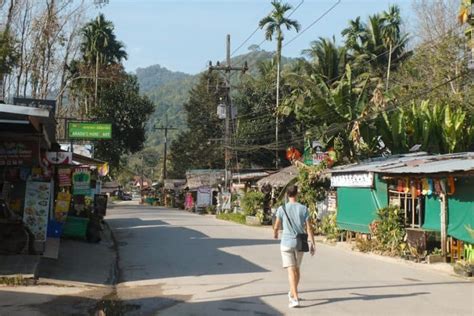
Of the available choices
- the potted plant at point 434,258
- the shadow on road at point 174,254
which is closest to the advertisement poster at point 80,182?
the shadow on road at point 174,254

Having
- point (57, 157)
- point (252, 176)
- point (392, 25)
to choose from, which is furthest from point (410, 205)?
point (392, 25)

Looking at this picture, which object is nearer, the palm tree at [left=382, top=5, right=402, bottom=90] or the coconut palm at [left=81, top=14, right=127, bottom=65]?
the palm tree at [left=382, top=5, right=402, bottom=90]

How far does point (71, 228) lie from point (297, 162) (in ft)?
39.9

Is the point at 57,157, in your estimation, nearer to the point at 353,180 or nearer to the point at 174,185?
the point at 353,180

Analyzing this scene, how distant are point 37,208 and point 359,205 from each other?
1133 centimetres

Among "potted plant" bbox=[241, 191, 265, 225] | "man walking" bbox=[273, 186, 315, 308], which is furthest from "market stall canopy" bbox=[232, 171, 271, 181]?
"man walking" bbox=[273, 186, 315, 308]

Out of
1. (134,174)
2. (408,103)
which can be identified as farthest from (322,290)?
(134,174)

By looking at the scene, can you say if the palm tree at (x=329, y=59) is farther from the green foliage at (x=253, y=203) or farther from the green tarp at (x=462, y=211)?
the green tarp at (x=462, y=211)

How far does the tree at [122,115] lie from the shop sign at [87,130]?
16.1 m

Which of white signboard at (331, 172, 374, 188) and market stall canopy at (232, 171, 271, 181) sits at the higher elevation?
market stall canopy at (232, 171, 271, 181)

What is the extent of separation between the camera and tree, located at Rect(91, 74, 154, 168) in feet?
170

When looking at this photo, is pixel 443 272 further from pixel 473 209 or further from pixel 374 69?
pixel 374 69

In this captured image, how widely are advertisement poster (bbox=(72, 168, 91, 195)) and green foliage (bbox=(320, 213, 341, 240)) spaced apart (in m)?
9.35

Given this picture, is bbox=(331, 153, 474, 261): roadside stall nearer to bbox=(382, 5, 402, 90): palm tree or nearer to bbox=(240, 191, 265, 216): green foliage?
bbox=(240, 191, 265, 216): green foliage
